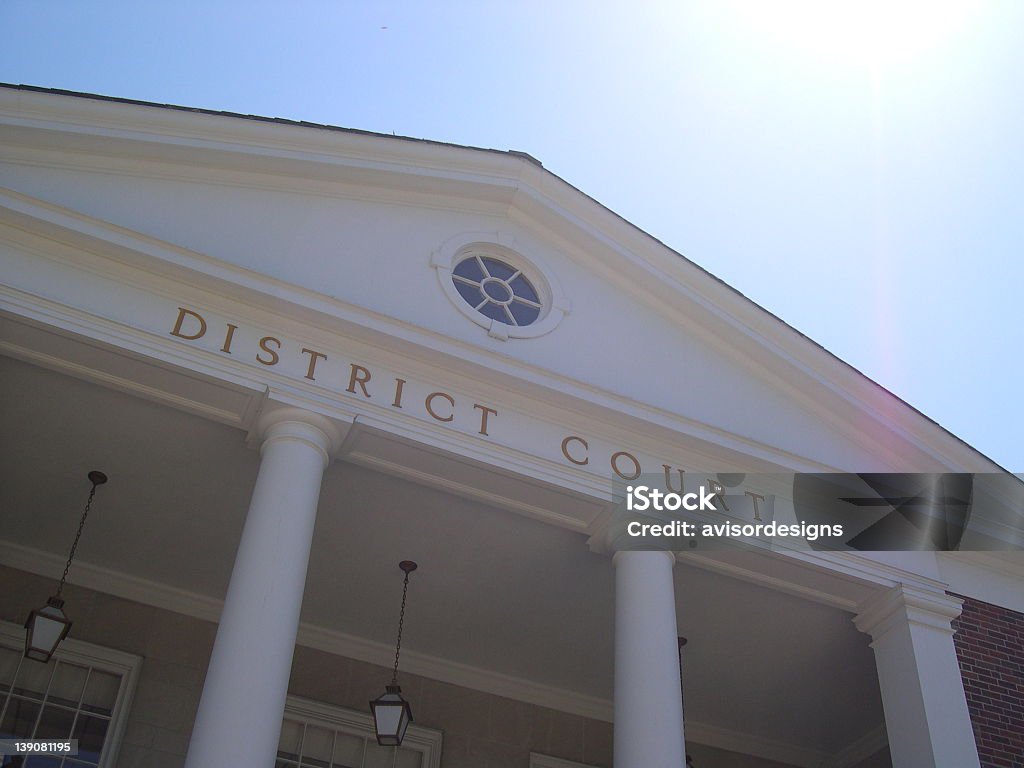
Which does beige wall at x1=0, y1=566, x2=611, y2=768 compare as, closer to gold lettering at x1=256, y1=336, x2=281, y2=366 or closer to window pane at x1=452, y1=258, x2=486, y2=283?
gold lettering at x1=256, y1=336, x2=281, y2=366

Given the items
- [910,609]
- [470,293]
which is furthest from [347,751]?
[910,609]

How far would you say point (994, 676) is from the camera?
1073 cm

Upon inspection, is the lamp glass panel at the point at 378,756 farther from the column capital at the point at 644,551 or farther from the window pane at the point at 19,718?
the column capital at the point at 644,551

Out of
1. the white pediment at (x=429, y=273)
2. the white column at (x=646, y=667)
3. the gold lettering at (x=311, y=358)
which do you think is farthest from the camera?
the white pediment at (x=429, y=273)

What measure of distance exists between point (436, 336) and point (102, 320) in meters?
2.75

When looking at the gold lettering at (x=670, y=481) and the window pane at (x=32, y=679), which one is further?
the window pane at (x=32, y=679)

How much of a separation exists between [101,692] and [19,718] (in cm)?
76

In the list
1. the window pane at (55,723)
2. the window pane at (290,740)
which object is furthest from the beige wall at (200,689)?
the window pane at (55,723)

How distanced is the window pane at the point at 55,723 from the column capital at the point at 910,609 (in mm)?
7783

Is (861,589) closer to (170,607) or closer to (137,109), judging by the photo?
(170,607)

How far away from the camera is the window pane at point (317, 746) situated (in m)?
11.2

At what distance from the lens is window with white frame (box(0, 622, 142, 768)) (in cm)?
1014

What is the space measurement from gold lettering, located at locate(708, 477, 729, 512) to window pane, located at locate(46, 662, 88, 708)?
20.8ft

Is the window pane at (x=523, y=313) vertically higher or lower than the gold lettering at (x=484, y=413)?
higher
